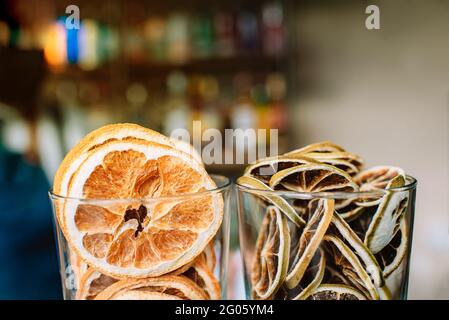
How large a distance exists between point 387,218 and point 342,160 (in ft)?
0.17

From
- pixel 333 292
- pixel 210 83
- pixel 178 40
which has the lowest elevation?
pixel 333 292

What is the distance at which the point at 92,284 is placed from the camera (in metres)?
0.36

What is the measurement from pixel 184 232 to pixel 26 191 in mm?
1446

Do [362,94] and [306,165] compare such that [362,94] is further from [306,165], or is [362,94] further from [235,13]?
[306,165]

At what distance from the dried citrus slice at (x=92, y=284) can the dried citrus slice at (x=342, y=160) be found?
15 cm

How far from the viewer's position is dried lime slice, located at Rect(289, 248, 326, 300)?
346 millimetres

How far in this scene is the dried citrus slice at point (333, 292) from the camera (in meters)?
0.35

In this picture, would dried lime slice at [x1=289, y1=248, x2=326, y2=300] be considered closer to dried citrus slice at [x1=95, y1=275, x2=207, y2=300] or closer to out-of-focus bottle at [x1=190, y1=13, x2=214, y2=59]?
Answer: dried citrus slice at [x1=95, y1=275, x2=207, y2=300]

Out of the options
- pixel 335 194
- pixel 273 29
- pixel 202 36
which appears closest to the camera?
pixel 335 194

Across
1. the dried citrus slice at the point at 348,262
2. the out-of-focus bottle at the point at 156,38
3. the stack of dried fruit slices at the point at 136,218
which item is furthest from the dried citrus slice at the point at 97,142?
the out-of-focus bottle at the point at 156,38

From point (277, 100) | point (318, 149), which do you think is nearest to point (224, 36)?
point (277, 100)

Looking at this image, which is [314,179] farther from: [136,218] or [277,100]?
[277,100]

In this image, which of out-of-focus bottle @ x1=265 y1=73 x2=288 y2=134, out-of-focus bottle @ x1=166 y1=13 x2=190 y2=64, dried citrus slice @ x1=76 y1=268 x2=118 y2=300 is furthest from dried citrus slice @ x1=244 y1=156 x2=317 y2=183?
out-of-focus bottle @ x1=166 y1=13 x2=190 y2=64
